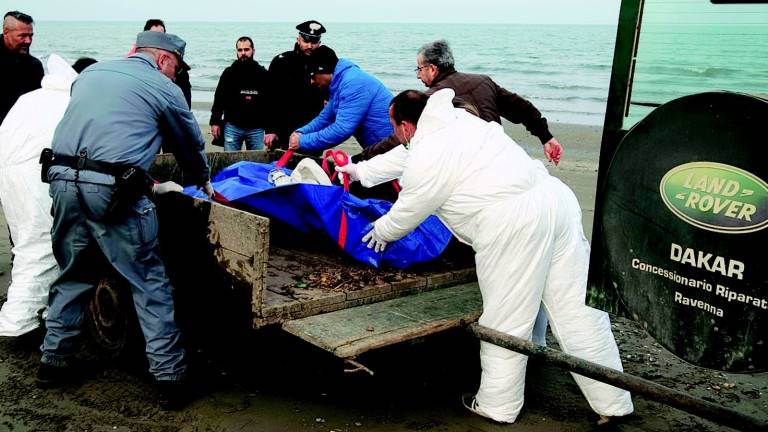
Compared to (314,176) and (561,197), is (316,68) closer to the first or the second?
(314,176)

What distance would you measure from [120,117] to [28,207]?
4.18 ft

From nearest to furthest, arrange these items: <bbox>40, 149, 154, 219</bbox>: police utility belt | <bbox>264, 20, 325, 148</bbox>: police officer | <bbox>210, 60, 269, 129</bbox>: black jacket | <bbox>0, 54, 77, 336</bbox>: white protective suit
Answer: <bbox>40, 149, 154, 219</bbox>: police utility belt → <bbox>0, 54, 77, 336</bbox>: white protective suit → <bbox>264, 20, 325, 148</bbox>: police officer → <bbox>210, 60, 269, 129</bbox>: black jacket

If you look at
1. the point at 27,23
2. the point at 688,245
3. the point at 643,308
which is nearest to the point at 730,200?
the point at 688,245

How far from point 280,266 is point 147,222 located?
81 cm

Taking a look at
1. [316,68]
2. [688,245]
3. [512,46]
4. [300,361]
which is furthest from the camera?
[512,46]

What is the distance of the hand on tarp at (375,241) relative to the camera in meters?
3.96

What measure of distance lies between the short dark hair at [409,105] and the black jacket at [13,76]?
3.74 meters

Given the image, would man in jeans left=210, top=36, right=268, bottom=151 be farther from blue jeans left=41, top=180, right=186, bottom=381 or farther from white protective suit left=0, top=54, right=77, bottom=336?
blue jeans left=41, top=180, right=186, bottom=381

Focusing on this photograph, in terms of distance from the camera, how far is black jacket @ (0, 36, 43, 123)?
5.90 metres

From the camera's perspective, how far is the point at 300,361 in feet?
14.7

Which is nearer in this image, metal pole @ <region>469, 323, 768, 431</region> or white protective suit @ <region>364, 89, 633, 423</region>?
metal pole @ <region>469, 323, 768, 431</region>

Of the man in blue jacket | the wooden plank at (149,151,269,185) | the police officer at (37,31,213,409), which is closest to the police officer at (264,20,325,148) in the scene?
the wooden plank at (149,151,269,185)

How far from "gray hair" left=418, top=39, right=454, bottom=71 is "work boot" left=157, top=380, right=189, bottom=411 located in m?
2.69

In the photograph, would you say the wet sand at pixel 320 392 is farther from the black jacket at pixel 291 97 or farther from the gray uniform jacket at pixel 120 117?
the black jacket at pixel 291 97
